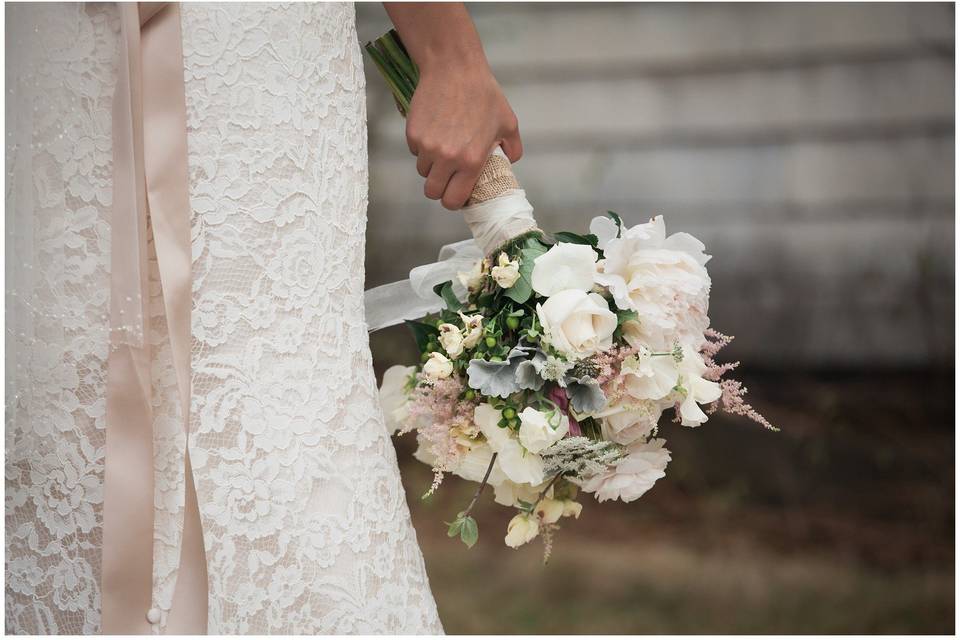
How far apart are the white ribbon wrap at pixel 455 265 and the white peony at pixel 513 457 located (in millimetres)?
233

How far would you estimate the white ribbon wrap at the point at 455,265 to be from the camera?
3.76ft

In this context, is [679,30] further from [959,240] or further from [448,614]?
[448,614]

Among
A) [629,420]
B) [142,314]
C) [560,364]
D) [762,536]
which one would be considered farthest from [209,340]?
[762,536]

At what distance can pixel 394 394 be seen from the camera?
1.32m

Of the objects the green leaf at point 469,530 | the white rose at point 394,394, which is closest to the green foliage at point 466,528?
the green leaf at point 469,530

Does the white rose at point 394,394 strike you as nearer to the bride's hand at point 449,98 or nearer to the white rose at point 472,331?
the white rose at point 472,331

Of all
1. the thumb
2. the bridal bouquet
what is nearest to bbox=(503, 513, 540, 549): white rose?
the bridal bouquet

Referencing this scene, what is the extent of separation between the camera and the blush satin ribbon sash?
890 mm

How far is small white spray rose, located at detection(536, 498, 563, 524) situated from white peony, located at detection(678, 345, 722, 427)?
0.20 metres

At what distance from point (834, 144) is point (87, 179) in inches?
122

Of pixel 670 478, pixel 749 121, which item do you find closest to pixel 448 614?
pixel 670 478

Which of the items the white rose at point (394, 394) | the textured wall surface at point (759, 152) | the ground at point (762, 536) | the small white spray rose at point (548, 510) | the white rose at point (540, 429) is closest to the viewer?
the white rose at point (540, 429)

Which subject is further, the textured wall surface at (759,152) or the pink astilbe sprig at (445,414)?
the textured wall surface at (759,152)

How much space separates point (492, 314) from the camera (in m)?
1.14
